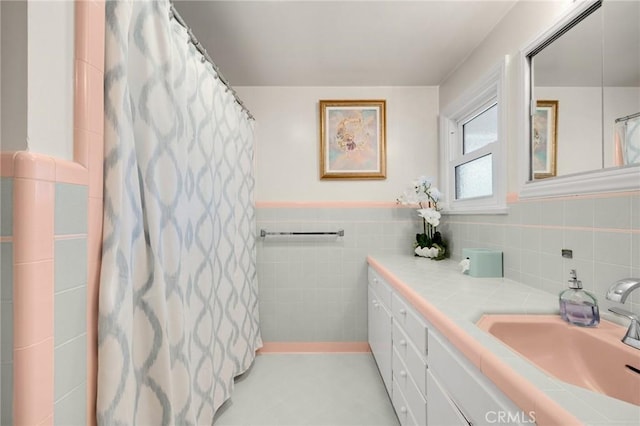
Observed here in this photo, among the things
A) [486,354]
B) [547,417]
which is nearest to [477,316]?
[486,354]

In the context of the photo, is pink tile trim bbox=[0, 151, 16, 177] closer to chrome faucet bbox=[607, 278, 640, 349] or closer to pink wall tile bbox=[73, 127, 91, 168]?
pink wall tile bbox=[73, 127, 91, 168]

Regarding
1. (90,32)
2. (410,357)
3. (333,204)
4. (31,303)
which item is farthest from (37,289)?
(333,204)

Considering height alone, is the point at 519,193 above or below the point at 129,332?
above

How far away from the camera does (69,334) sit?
71cm

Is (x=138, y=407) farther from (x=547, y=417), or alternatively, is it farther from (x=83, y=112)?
(x=547, y=417)

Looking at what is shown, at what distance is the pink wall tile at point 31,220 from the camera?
1.97ft

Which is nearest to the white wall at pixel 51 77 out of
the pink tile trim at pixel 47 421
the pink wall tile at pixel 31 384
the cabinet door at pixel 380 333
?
the pink wall tile at pixel 31 384

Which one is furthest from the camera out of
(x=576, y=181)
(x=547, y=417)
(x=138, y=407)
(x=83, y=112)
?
(x=576, y=181)

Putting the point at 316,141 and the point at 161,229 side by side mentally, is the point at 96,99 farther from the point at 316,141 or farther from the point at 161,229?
the point at 316,141

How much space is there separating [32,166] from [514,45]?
80.9 inches

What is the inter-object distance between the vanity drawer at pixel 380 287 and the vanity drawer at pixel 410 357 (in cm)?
18

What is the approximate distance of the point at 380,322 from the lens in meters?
1.87

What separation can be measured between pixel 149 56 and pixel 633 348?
172cm

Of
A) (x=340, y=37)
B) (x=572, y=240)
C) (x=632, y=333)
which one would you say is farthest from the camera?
(x=340, y=37)
